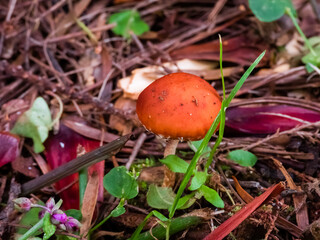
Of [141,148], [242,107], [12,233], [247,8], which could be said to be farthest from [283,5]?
[12,233]

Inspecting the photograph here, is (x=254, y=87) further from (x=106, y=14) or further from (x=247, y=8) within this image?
(x=106, y=14)

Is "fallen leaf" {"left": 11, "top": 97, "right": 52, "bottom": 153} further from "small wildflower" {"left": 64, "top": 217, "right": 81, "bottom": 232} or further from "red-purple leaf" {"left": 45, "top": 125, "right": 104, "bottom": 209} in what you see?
"small wildflower" {"left": 64, "top": 217, "right": 81, "bottom": 232}

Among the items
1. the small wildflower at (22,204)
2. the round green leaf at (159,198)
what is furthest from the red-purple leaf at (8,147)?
the round green leaf at (159,198)

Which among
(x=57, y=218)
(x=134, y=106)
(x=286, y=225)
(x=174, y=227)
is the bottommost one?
(x=286, y=225)

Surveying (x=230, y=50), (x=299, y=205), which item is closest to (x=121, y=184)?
(x=299, y=205)

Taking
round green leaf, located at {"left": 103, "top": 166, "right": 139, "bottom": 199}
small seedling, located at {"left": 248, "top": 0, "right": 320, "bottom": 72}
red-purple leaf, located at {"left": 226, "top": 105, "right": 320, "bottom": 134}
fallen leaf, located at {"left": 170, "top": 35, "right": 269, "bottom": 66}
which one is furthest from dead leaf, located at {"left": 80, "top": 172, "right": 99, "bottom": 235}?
small seedling, located at {"left": 248, "top": 0, "right": 320, "bottom": 72}

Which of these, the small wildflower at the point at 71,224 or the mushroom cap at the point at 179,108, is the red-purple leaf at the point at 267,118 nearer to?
the mushroom cap at the point at 179,108

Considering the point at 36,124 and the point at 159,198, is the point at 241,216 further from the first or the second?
the point at 36,124
